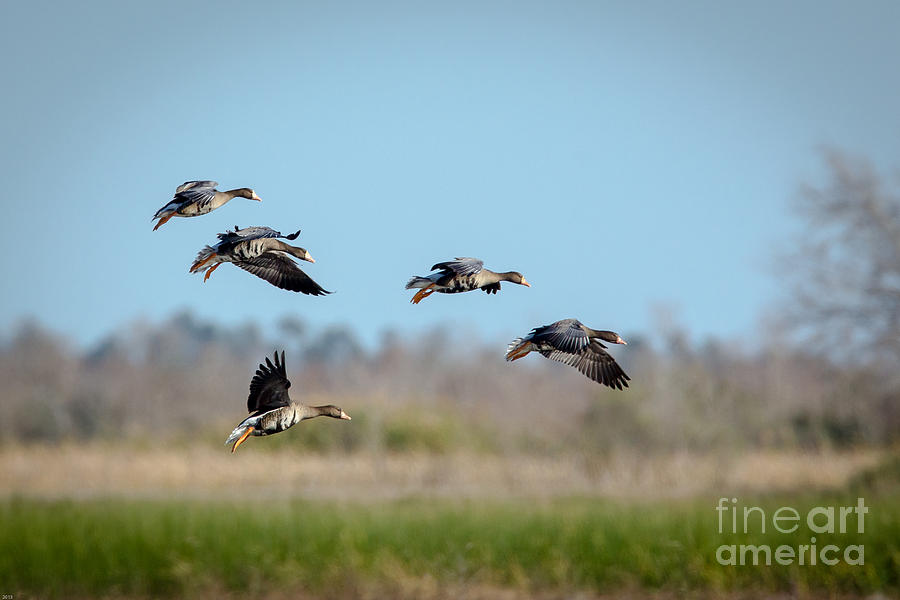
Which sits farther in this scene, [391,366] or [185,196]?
[391,366]

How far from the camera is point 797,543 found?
21.7 meters

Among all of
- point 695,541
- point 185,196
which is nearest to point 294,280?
point 185,196

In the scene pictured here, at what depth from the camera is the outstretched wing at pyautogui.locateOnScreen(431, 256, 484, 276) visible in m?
4.65

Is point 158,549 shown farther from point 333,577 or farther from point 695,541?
point 695,541

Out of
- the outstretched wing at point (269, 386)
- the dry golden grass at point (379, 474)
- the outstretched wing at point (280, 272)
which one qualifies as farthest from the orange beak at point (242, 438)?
the dry golden grass at point (379, 474)

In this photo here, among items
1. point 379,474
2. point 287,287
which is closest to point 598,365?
point 287,287

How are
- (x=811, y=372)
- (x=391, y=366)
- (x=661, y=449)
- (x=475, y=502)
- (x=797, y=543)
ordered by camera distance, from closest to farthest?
1. (x=797, y=543)
2. (x=475, y=502)
3. (x=661, y=449)
4. (x=811, y=372)
5. (x=391, y=366)

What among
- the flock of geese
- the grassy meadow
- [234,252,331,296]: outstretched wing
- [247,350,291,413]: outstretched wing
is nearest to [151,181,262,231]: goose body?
the flock of geese

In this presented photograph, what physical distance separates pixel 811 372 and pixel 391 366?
868 inches

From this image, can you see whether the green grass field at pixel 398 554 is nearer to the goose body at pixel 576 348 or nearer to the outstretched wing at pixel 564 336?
the goose body at pixel 576 348

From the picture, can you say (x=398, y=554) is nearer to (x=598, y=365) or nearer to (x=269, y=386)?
(x=598, y=365)

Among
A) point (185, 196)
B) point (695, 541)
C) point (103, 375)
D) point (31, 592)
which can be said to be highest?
point (103, 375)

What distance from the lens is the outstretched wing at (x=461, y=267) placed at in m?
4.65

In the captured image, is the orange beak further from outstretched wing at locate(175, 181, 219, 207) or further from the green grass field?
the green grass field
